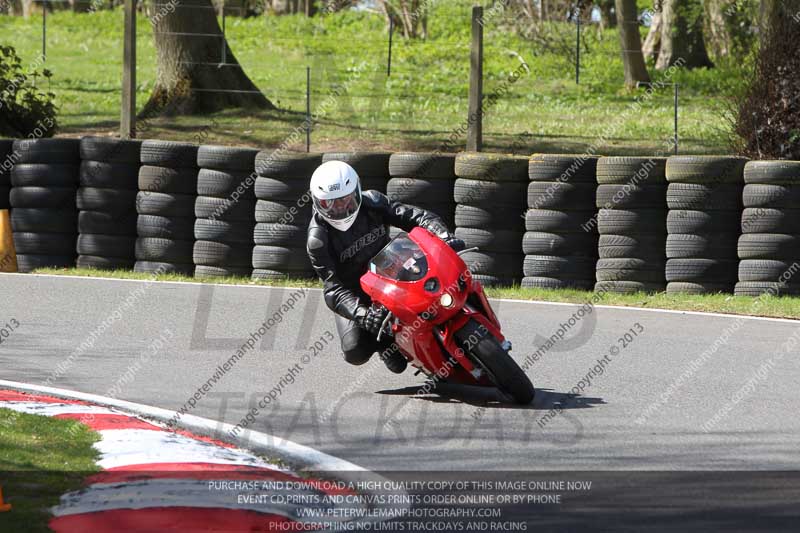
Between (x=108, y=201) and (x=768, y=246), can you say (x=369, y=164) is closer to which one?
(x=108, y=201)

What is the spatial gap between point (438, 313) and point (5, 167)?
827 cm

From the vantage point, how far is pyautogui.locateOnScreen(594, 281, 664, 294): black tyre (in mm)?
12289

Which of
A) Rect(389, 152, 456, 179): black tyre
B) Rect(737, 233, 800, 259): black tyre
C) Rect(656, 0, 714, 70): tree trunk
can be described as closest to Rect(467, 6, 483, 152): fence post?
Rect(389, 152, 456, 179): black tyre

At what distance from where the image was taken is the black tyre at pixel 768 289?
11.9 meters

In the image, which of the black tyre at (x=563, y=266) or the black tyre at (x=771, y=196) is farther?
the black tyre at (x=563, y=266)

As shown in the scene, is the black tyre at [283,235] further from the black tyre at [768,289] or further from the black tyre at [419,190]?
the black tyre at [768,289]

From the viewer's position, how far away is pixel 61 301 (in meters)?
11.9

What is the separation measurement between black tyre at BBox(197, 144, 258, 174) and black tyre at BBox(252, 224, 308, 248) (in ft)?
2.30

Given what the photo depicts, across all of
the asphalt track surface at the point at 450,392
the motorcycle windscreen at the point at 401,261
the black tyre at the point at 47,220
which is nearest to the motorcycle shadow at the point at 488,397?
the asphalt track surface at the point at 450,392

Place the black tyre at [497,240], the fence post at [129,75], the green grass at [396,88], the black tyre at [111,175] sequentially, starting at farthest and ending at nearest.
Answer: the green grass at [396,88], the fence post at [129,75], the black tyre at [111,175], the black tyre at [497,240]

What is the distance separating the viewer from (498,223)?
41.6 feet

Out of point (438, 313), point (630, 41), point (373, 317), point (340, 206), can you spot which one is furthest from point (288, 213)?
point (630, 41)

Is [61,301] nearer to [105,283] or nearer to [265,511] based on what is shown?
[105,283]

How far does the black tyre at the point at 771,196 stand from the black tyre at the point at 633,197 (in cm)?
83
